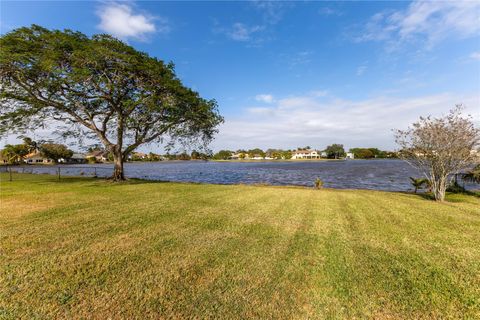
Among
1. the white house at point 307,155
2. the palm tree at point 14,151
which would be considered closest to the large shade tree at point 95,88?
the palm tree at point 14,151

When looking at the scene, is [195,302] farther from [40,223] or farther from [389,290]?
[40,223]

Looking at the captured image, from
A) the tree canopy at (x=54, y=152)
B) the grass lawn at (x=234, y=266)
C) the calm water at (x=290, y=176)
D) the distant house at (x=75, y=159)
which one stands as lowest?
the calm water at (x=290, y=176)

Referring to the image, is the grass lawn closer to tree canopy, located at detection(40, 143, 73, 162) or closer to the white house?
tree canopy, located at detection(40, 143, 73, 162)

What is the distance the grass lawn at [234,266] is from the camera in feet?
11.4

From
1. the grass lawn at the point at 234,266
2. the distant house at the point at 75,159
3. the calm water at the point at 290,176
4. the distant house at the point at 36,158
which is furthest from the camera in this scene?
the distant house at the point at 75,159

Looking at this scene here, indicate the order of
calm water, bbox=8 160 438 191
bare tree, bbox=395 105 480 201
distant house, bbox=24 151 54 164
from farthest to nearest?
distant house, bbox=24 151 54 164 → calm water, bbox=8 160 438 191 → bare tree, bbox=395 105 480 201

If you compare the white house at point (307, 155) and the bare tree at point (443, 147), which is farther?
the white house at point (307, 155)

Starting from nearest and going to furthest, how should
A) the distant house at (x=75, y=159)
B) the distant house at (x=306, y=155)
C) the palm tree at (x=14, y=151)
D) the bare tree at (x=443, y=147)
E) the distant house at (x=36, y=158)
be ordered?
1. the bare tree at (x=443, y=147)
2. the palm tree at (x=14, y=151)
3. the distant house at (x=36, y=158)
4. the distant house at (x=75, y=159)
5. the distant house at (x=306, y=155)

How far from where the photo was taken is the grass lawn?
11.4ft

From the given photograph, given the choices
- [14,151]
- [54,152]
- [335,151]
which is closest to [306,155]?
[335,151]

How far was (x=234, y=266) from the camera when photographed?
4.70m

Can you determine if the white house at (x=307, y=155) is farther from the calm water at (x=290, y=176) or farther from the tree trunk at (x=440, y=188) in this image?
the tree trunk at (x=440, y=188)

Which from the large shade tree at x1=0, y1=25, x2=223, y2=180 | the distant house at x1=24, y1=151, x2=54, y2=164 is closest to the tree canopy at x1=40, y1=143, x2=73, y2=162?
the distant house at x1=24, y1=151, x2=54, y2=164

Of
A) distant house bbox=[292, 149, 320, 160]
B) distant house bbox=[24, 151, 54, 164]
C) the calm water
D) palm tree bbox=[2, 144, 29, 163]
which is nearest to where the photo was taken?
the calm water
